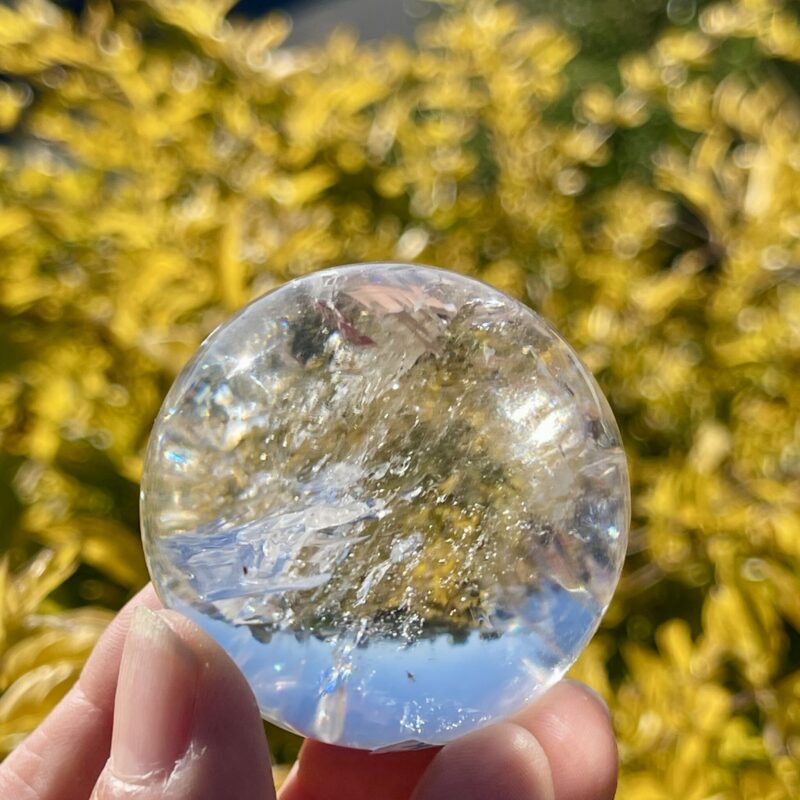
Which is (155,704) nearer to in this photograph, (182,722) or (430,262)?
(182,722)

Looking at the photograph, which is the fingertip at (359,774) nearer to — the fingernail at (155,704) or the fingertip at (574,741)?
the fingertip at (574,741)

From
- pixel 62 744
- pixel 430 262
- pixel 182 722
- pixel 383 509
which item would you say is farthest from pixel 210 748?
pixel 430 262

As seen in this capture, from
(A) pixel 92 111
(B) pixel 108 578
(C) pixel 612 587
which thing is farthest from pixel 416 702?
(A) pixel 92 111

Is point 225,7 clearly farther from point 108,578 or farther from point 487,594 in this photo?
point 487,594

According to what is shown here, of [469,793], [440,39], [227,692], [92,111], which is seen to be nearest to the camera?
[227,692]

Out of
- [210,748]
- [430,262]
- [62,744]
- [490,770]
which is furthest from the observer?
[430,262]

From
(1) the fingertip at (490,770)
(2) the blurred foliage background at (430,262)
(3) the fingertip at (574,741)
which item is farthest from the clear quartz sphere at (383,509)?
(2) the blurred foliage background at (430,262)

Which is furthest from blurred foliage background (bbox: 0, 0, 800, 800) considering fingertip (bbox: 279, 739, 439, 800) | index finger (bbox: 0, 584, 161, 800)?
fingertip (bbox: 279, 739, 439, 800)
